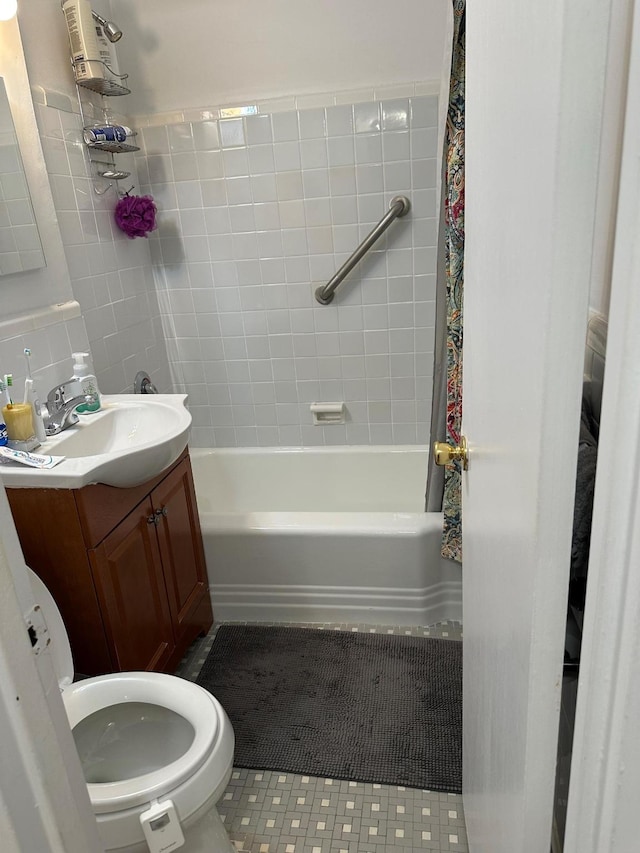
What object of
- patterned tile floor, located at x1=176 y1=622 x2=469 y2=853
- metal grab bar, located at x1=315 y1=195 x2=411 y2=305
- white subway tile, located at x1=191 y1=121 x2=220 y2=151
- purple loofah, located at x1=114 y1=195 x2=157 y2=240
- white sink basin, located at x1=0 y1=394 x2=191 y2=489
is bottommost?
patterned tile floor, located at x1=176 y1=622 x2=469 y2=853

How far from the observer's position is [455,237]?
4.96 feet

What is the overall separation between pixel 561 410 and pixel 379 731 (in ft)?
4.60

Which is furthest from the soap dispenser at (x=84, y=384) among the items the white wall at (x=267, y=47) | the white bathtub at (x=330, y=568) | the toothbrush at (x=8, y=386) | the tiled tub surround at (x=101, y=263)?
the white wall at (x=267, y=47)

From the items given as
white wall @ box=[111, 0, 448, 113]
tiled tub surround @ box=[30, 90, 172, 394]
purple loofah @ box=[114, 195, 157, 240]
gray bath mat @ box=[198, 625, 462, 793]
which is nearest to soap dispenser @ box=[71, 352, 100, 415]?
tiled tub surround @ box=[30, 90, 172, 394]

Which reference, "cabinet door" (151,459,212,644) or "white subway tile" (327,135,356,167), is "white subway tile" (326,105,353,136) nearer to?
"white subway tile" (327,135,356,167)

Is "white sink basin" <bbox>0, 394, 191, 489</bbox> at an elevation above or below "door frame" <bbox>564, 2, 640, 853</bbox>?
below

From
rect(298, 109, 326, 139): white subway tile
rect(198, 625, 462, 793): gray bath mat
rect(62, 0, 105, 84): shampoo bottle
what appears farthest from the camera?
rect(298, 109, 326, 139): white subway tile

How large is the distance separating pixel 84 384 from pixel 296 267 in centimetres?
107

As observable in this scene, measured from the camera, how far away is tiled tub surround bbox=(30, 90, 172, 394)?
1.90m

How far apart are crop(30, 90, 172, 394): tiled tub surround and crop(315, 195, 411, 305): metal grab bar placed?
28.7 inches

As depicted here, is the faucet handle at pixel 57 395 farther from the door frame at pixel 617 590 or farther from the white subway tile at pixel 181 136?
the door frame at pixel 617 590

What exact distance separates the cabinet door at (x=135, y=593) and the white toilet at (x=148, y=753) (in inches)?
5.6

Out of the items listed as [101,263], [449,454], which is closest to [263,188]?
[101,263]

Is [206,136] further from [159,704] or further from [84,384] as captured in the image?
[159,704]
